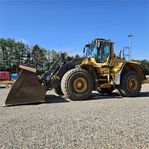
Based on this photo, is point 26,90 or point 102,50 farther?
point 102,50

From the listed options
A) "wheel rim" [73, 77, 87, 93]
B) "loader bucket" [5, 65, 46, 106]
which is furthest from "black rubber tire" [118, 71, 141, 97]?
"loader bucket" [5, 65, 46, 106]

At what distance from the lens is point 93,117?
269 inches

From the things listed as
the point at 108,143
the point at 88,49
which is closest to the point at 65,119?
the point at 108,143

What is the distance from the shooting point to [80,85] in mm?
11297

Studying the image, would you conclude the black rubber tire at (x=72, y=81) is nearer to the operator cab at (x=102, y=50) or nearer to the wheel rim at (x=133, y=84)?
the operator cab at (x=102, y=50)

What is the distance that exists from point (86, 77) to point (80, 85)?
0.43m

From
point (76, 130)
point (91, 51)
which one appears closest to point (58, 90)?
point (91, 51)

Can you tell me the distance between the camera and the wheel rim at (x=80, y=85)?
11.1 m

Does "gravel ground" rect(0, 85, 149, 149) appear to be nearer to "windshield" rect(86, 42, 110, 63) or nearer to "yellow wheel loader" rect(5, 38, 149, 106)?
"yellow wheel loader" rect(5, 38, 149, 106)

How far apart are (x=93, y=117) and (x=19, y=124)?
1890mm

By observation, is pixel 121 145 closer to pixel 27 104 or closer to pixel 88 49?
pixel 27 104

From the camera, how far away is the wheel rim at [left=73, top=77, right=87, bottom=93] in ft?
36.6

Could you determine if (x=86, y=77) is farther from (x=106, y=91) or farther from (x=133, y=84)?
(x=133, y=84)

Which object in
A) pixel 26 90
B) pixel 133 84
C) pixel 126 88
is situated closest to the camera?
pixel 26 90
